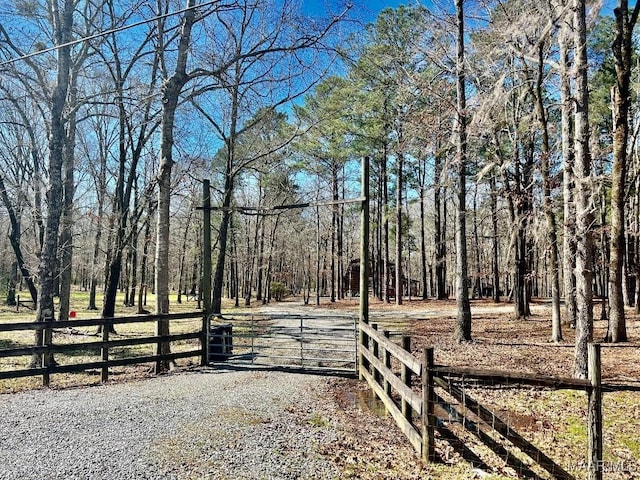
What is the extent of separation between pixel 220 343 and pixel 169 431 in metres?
3.93

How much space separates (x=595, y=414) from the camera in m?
3.30

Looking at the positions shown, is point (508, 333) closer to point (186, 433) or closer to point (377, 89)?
point (186, 433)

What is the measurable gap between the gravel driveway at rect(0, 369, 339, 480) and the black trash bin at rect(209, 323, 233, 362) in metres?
1.55

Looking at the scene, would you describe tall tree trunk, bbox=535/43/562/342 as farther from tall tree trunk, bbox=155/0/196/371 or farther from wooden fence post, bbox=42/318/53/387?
wooden fence post, bbox=42/318/53/387

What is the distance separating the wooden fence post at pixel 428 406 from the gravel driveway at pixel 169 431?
0.87 m

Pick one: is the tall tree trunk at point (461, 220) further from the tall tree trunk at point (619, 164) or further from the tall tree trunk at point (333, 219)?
the tall tree trunk at point (333, 219)

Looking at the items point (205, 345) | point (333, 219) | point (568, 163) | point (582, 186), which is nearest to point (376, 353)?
point (205, 345)

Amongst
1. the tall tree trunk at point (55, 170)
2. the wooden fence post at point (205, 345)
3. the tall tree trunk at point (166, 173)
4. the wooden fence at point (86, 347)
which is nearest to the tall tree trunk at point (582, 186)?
the wooden fence post at point (205, 345)

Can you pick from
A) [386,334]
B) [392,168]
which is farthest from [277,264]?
[386,334]

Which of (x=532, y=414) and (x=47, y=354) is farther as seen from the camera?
(x=47, y=354)

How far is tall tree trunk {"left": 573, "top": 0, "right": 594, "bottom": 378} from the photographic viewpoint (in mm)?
6398

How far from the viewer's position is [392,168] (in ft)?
81.7

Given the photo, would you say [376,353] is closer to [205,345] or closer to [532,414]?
[532,414]

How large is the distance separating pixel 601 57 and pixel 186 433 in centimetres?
1816
